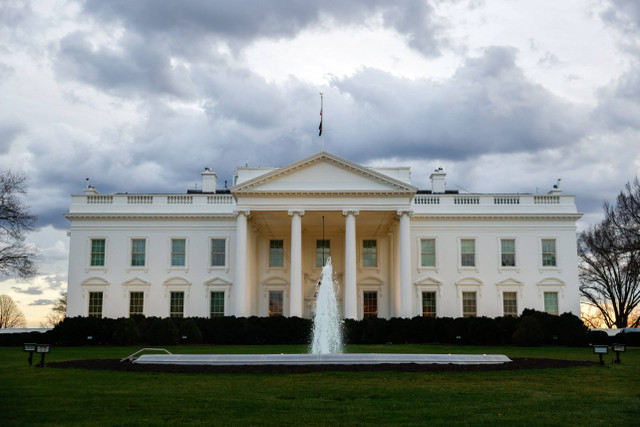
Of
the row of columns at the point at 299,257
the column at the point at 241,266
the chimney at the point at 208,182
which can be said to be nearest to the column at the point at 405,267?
the row of columns at the point at 299,257

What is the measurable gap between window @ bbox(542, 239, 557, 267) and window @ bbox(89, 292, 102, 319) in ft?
94.8

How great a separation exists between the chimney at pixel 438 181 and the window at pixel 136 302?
21.6 meters

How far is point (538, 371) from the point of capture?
18000mm

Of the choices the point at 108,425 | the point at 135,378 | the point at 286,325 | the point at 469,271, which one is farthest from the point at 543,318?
the point at 108,425

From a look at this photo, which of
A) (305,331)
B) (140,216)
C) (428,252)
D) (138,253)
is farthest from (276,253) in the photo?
(305,331)

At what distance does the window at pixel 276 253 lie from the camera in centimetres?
4419

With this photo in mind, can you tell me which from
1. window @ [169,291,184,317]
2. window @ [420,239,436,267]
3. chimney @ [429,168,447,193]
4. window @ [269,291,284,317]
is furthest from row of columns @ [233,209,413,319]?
chimney @ [429,168,447,193]

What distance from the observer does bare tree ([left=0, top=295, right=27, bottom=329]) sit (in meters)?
76.6

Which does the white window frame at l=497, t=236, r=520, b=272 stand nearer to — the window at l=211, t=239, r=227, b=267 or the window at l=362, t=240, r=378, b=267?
the window at l=362, t=240, r=378, b=267

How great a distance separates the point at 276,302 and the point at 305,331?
30.5 feet

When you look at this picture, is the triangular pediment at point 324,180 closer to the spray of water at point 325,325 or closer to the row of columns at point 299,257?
the row of columns at point 299,257

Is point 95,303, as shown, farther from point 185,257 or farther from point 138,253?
point 185,257

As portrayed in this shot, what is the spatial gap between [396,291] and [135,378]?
26.7m

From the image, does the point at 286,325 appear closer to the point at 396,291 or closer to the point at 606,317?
the point at 396,291
